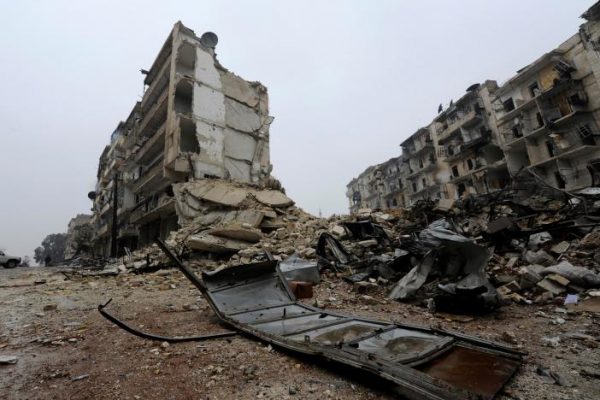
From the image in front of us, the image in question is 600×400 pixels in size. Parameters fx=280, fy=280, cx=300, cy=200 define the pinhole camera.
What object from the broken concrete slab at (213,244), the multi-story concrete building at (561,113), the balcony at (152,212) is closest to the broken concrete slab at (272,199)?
the broken concrete slab at (213,244)

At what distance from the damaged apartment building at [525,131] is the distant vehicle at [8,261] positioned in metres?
29.4

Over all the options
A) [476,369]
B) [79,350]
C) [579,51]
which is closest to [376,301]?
[476,369]

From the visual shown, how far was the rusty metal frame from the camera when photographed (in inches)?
61.2

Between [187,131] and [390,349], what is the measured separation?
1800cm

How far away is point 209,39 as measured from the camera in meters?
19.5

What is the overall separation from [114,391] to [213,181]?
45.3 feet

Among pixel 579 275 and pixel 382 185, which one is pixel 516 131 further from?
pixel 579 275

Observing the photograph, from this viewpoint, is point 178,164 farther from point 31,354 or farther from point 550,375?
point 550,375

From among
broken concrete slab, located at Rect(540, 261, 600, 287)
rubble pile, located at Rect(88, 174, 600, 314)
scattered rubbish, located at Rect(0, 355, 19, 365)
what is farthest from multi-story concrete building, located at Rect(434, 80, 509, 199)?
scattered rubbish, located at Rect(0, 355, 19, 365)

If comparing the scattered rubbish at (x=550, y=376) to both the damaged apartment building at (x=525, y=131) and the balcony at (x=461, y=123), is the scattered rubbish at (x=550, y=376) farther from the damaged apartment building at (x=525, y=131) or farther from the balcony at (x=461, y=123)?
the balcony at (x=461, y=123)

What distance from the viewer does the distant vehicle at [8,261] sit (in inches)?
747

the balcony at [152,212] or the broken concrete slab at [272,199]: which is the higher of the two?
the balcony at [152,212]

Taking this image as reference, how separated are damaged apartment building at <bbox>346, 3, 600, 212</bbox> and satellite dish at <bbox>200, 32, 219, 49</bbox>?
18513mm

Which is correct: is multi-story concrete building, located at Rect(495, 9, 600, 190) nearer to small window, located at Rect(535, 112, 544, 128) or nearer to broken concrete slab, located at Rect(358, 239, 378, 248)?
small window, located at Rect(535, 112, 544, 128)
